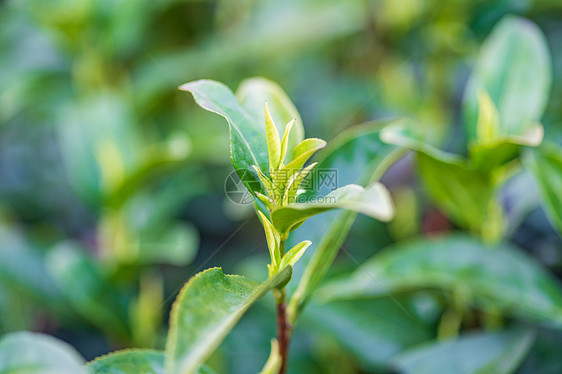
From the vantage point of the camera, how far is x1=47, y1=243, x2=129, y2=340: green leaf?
0.97 m

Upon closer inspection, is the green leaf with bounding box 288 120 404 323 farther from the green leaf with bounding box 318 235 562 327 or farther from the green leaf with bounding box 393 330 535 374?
the green leaf with bounding box 393 330 535 374

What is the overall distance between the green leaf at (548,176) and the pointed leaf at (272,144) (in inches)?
15.4

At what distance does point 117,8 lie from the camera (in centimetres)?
131

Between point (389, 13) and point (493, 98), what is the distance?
582 millimetres

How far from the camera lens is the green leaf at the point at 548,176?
72cm

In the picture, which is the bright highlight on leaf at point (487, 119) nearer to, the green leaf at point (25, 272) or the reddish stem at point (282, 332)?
the reddish stem at point (282, 332)

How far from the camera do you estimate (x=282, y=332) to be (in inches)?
22.0

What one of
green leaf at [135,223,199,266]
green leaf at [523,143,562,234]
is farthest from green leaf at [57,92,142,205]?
green leaf at [523,143,562,234]

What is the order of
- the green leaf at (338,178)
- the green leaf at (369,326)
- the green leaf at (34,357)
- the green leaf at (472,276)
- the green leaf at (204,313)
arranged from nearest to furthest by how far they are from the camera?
the green leaf at (204,313), the green leaf at (34,357), the green leaf at (338,178), the green leaf at (472,276), the green leaf at (369,326)

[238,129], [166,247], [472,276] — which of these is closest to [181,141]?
[166,247]

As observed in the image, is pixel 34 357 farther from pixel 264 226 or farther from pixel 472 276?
pixel 472 276

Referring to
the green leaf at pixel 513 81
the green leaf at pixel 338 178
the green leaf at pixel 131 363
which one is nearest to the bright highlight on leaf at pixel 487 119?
the green leaf at pixel 513 81

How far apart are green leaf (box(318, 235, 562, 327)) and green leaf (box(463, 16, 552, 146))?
0.17 meters

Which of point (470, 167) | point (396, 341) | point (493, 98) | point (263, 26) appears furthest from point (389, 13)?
point (396, 341)
